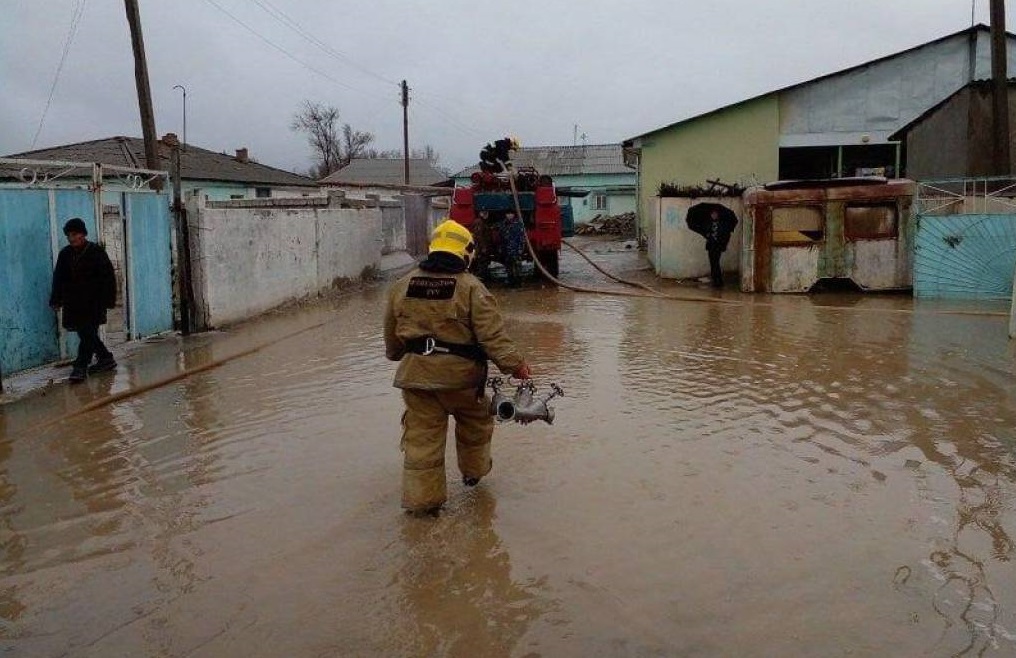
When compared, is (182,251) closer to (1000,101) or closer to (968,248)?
(968,248)

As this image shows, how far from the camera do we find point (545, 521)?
4.39 meters

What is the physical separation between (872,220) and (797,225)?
3.71 ft

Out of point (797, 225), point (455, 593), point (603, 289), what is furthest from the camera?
point (603, 289)

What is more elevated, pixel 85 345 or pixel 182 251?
pixel 182 251

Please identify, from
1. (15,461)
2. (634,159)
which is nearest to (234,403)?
(15,461)

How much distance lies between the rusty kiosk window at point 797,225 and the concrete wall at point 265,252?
7.72m

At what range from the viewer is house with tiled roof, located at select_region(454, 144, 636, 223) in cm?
4822

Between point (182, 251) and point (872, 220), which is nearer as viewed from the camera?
point (182, 251)

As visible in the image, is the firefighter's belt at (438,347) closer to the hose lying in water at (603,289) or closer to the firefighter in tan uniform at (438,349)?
the firefighter in tan uniform at (438,349)

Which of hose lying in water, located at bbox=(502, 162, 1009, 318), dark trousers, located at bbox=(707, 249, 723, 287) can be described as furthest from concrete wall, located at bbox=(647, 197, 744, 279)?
dark trousers, located at bbox=(707, 249, 723, 287)

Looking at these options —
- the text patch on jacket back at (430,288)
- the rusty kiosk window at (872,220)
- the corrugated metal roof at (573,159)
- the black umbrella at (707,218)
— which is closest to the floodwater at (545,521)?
the text patch on jacket back at (430,288)

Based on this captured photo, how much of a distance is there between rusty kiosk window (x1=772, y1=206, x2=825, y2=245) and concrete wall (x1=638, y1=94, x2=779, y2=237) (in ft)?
28.0

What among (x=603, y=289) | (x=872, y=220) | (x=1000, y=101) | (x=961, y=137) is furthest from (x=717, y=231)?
(x=961, y=137)

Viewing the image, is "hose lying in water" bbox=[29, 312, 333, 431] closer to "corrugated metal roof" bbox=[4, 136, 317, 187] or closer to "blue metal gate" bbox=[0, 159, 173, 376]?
Answer: "blue metal gate" bbox=[0, 159, 173, 376]
